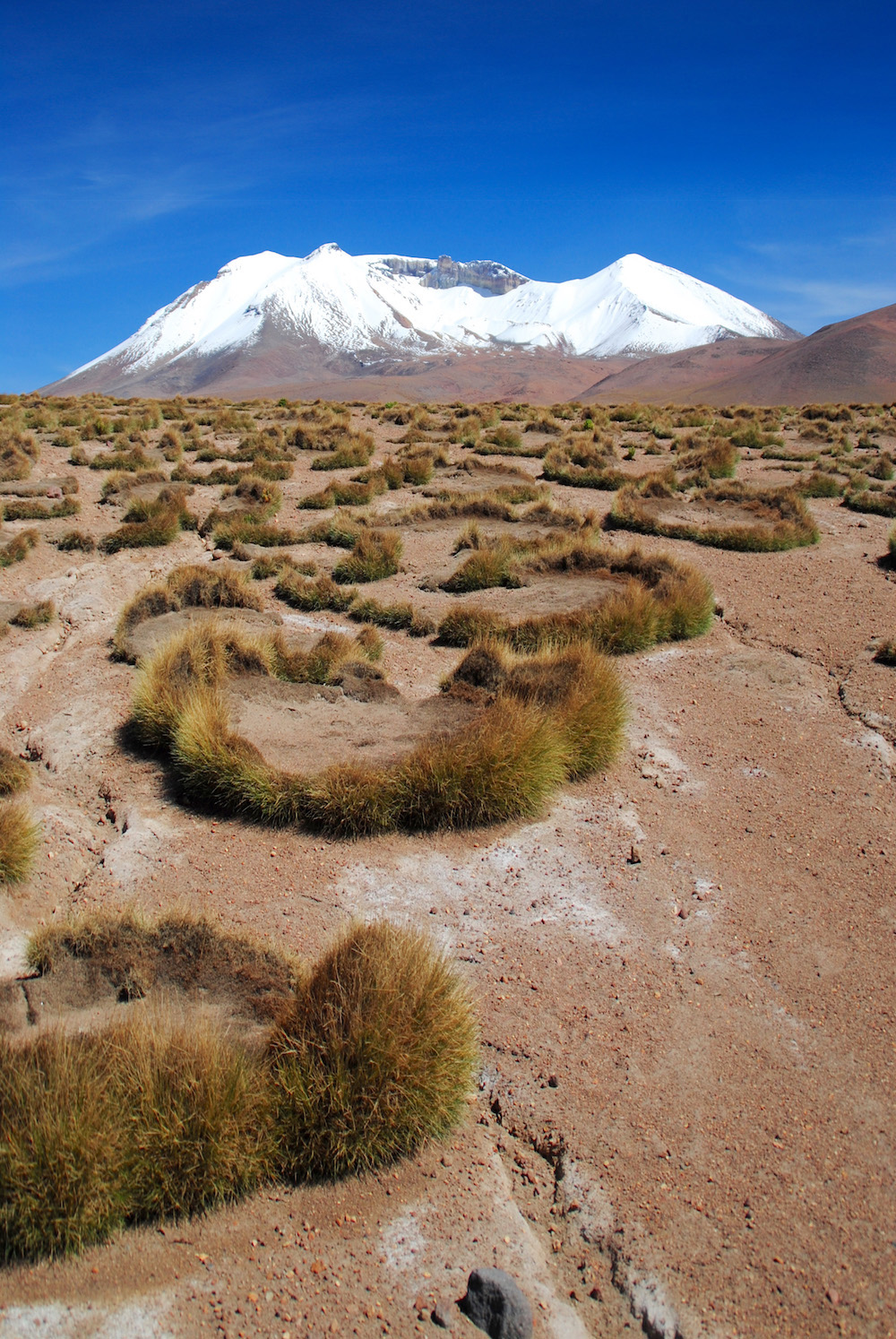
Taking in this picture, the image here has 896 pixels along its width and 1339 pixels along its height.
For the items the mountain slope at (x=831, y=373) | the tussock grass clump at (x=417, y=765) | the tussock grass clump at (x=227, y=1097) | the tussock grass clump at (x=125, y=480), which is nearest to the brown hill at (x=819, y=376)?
the mountain slope at (x=831, y=373)

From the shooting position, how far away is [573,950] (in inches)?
187

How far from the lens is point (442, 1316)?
2.87 metres

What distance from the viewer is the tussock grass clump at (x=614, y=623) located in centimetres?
896

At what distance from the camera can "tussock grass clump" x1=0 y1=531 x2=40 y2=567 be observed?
37.0 feet

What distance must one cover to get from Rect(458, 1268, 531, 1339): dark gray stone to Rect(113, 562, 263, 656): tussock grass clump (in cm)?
736

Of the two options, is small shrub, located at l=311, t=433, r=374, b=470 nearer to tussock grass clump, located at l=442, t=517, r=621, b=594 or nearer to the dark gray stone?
tussock grass clump, located at l=442, t=517, r=621, b=594

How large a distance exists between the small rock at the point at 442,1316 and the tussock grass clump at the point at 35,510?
12.5 meters

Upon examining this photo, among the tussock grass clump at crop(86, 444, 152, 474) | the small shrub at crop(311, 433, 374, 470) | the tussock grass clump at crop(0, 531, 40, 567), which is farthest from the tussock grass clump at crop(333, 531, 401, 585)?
the tussock grass clump at crop(86, 444, 152, 474)

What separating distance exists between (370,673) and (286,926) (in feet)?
11.5

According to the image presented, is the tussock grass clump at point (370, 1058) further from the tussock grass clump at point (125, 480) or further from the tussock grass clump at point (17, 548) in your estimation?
the tussock grass clump at point (125, 480)

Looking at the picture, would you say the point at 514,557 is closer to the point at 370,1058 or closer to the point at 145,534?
the point at 145,534

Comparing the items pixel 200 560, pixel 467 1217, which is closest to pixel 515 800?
pixel 467 1217

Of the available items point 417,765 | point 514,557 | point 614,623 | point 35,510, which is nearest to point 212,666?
point 417,765

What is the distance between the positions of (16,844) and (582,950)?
3218mm
